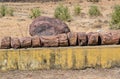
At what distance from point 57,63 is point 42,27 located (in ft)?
6.73

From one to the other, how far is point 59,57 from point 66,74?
334mm

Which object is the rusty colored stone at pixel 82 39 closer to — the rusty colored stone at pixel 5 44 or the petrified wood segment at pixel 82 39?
the petrified wood segment at pixel 82 39

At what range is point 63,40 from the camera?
21.1ft

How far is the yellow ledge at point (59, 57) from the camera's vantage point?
20.6ft

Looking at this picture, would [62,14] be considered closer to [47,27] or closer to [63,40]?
[47,27]

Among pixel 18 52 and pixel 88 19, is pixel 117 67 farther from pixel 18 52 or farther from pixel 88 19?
pixel 88 19

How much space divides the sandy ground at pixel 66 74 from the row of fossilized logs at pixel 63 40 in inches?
18.0

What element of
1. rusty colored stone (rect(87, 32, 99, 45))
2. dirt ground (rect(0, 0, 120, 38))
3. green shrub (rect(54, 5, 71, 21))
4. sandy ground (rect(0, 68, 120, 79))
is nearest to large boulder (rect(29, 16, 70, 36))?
dirt ground (rect(0, 0, 120, 38))

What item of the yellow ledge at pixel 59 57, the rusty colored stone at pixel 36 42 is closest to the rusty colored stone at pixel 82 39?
the yellow ledge at pixel 59 57

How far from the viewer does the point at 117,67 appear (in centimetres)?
642

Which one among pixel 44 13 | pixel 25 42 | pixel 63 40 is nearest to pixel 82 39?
pixel 63 40

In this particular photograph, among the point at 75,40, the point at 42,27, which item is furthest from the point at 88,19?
the point at 75,40

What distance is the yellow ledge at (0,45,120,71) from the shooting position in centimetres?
627

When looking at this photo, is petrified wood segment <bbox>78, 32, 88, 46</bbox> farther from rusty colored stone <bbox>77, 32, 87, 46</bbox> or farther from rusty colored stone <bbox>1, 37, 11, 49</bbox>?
rusty colored stone <bbox>1, 37, 11, 49</bbox>
